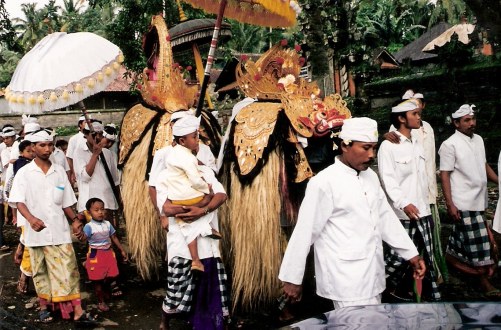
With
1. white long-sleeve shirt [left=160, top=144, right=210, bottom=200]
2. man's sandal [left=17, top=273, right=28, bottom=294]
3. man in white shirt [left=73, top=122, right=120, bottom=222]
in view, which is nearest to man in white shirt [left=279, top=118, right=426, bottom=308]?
white long-sleeve shirt [left=160, top=144, right=210, bottom=200]

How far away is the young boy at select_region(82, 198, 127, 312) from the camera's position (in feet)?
16.0

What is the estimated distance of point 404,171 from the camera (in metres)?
4.61

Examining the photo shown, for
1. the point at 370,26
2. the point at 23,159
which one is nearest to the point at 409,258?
the point at 23,159

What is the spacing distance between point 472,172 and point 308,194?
8.12 feet

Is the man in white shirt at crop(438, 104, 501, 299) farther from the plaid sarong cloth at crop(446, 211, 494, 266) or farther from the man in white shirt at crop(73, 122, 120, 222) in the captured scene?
the man in white shirt at crop(73, 122, 120, 222)

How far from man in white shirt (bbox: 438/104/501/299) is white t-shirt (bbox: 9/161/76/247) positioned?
3492mm

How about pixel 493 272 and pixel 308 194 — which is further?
pixel 493 272

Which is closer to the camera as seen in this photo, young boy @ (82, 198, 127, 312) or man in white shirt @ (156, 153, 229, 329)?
man in white shirt @ (156, 153, 229, 329)

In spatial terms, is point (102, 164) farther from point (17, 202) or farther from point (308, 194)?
point (308, 194)

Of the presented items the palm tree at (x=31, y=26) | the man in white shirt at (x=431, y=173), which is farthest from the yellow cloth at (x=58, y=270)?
the palm tree at (x=31, y=26)

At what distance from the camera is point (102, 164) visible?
604cm

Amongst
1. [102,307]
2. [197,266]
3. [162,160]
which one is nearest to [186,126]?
[162,160]

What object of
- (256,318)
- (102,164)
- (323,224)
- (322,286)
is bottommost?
(256,318)

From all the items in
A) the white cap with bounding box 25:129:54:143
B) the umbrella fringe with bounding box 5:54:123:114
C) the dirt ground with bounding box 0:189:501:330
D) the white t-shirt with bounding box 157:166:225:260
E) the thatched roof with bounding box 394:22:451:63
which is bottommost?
the dirt ground with bounding box 0:189:501:330
